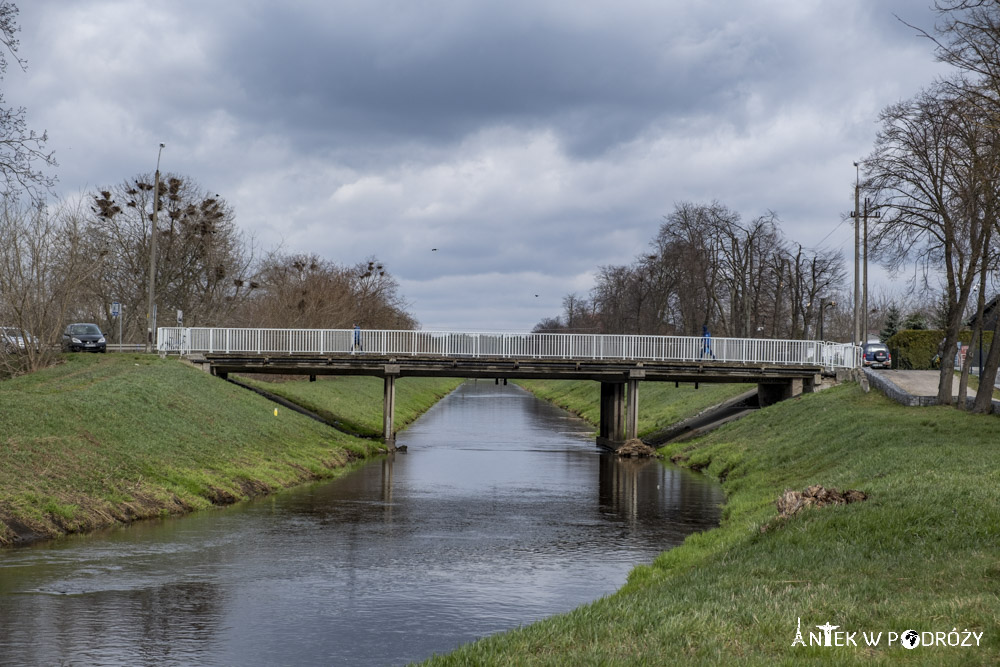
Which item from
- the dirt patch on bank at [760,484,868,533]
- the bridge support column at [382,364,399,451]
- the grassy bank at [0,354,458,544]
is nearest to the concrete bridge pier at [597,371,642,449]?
the bridge support column at [382,364,399,451]

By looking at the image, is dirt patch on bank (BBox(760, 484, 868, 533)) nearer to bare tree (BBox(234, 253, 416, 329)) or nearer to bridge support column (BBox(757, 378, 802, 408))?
bridge support column (BBox(757, 378, 802, 408))

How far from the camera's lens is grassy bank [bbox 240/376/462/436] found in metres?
50.3

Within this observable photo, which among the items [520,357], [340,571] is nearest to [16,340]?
[520,357]

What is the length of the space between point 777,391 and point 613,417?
813 cm

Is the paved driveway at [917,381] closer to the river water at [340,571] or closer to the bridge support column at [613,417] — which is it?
the bridge support column at [613,417]

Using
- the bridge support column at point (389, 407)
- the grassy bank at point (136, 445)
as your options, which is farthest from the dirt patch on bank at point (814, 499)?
the bridge support column at point (389, 407)

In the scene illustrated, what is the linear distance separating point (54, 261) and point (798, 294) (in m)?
55.1

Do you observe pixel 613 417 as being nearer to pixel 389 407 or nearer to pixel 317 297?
pixel 389 407

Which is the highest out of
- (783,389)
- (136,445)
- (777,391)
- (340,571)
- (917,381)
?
(917,381)

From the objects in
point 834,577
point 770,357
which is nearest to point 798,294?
point 770,357

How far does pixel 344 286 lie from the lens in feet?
289

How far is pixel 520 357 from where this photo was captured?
45.8 m

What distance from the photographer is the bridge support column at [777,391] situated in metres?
47.6

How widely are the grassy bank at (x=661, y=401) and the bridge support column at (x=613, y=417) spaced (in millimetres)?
2625
